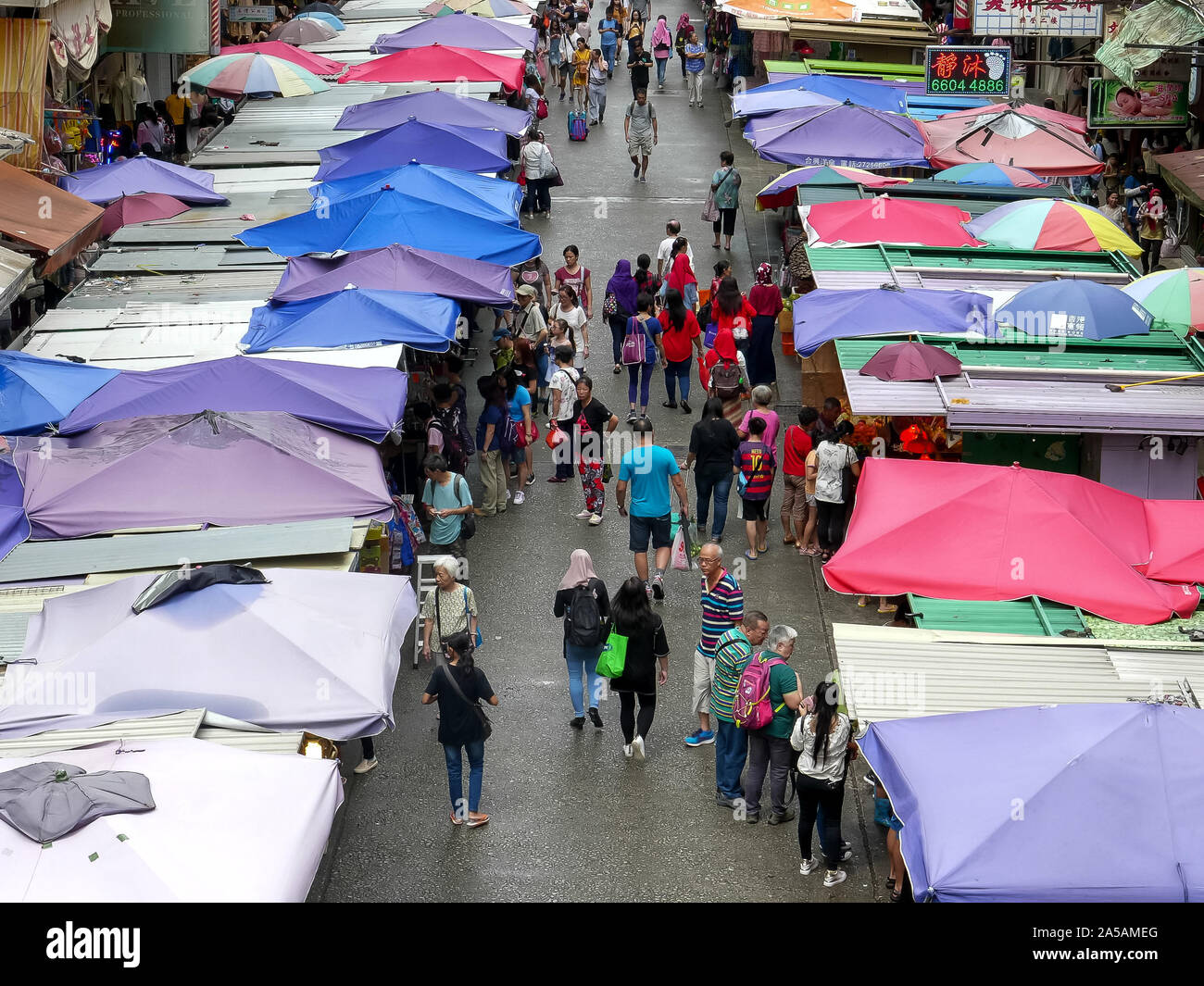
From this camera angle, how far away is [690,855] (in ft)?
31.7

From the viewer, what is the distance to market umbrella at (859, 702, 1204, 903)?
282 inches

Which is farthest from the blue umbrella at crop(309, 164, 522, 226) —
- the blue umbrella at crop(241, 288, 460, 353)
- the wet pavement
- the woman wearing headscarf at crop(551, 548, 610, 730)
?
the woman wearing headscarf at crop(551, 548, 610, 730)

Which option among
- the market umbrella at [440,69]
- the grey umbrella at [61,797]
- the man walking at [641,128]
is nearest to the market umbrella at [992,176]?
the man walking at [641,128]

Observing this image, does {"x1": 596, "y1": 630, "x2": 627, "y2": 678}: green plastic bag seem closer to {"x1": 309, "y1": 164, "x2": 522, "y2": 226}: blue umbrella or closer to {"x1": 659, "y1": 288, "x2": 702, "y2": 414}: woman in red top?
{"x1": 659, "y1": 288, "x2": 702, "y2": 414}: woman in red top

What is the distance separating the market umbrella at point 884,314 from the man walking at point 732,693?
4.90 m

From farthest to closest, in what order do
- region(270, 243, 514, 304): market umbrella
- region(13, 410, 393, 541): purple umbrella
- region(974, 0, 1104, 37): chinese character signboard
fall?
region(974, 0, 1104, 37): chinese character signboard → region(270, 243, 514, 304): market umbrella → region(13, 410, 393, 541): purple umbrella

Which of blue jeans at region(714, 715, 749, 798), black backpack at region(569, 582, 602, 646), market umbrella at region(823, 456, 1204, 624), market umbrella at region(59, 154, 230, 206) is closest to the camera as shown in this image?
blue jeans at region(714, 715, 749, 798)

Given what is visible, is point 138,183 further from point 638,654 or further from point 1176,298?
point 1176,298

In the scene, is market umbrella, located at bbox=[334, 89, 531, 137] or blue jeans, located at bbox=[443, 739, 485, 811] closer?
blue jeans, located at bbox=[443, 739, 485, 811]

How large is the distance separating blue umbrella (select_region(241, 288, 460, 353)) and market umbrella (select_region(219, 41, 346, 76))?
1093cm

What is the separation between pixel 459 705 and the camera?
948 centimetres

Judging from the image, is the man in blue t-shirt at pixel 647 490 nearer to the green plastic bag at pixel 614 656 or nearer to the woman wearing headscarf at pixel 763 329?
the green plastic bag at pixel 614 656

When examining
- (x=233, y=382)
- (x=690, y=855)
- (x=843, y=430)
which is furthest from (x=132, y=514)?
(x=843, y=430)

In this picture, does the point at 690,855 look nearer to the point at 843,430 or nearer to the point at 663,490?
the point at 663,490
